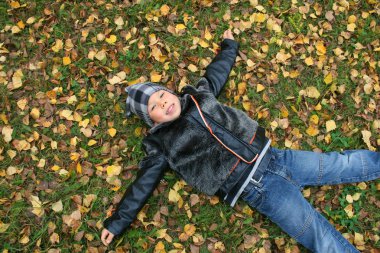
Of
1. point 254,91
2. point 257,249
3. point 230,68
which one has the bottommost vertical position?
point 257,249

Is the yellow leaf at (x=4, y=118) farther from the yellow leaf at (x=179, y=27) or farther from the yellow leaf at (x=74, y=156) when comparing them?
the yellow leaf at (x=179, y=27)

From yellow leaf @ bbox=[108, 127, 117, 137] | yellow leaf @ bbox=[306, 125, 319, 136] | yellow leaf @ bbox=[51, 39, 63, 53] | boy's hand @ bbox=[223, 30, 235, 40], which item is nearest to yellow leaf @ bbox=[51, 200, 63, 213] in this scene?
yellow leaf @ bbox=[108, 127, 117, 137]

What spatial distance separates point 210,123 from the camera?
10.6ft

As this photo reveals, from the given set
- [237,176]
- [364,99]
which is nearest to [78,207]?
[237,176]

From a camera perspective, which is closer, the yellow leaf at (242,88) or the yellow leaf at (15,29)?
the yellow leaf at (242,88)

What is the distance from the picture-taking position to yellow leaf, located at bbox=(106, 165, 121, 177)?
368 cm

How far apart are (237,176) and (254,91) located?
45.8 inches

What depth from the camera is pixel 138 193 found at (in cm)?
332

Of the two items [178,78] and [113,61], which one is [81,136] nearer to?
[113,61]

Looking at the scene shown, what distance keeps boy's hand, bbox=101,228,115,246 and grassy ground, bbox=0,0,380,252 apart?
12 cm

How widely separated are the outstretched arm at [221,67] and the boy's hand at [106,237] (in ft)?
5.53

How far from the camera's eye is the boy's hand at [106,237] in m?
3.33

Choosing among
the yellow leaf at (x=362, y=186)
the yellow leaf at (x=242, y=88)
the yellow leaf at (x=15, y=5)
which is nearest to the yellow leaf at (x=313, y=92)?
the yellow leaf at (x=242, y=88)

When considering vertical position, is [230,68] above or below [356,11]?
below
